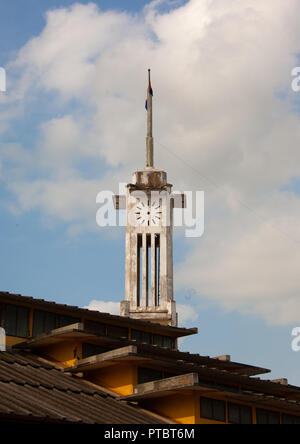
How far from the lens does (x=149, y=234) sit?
66188 mm

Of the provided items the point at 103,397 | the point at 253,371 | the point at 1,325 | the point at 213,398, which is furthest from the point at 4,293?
the point at 253,371

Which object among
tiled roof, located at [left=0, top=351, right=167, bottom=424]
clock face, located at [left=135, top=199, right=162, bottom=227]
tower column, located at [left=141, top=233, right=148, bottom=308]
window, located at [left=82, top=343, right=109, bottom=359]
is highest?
clock face, located at [left=135, top=199, right=162, bottom=227]

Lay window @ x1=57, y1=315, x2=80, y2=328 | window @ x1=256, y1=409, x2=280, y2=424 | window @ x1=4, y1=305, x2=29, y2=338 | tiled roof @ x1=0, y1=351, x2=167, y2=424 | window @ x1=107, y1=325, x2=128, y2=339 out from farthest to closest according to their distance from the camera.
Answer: window @ x1=107, y1=325, x2=128, y2=339 → window @ x1=57, y1=315, x2=80, y2=328 → window @ x1=4, y1=305, x2=29, y2=338 → window @ x1=256, y1=409, x2=280, y2=424 → tiled roof @ x1=0, y1=351, x2=167, y2=424

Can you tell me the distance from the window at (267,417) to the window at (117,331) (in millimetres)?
9075

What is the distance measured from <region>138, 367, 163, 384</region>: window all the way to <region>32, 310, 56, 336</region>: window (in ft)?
20.8

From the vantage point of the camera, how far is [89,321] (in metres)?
41.6

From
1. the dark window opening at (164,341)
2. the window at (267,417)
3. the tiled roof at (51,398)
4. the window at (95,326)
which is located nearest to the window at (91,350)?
the tiled roof at (51,398)

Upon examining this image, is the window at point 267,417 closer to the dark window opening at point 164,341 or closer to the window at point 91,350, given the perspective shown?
the window at point 91,350

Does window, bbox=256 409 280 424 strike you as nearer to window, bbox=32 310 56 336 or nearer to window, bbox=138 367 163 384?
window, bbox=138 367 163 384

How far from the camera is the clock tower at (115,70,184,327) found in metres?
64.5

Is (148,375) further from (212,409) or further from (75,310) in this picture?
(75,310)

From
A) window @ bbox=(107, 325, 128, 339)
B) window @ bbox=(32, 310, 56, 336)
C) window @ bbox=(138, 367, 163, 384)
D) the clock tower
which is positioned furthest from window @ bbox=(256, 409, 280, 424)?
the clock tower
